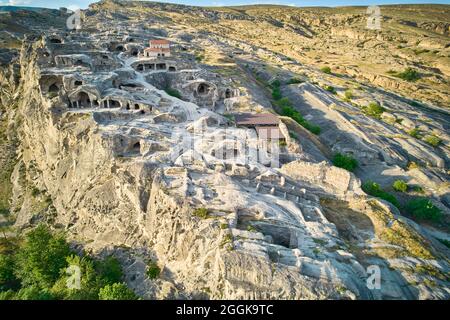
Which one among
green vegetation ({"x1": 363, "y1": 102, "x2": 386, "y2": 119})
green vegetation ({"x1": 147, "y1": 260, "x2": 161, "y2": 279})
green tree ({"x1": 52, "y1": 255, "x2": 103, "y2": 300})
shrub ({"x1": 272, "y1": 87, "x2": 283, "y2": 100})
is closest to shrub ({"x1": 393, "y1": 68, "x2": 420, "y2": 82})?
green vegetation ({"x1": 363, "y1": 102, "x2": 386, "y2": 119})

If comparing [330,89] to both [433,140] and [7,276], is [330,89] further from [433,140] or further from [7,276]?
[7,276]

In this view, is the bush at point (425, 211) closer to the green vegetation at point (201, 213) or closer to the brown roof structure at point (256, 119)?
the brown roof structure at point (256, 119)

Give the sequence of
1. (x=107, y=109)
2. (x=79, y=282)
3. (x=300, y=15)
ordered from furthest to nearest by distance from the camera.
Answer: (x=300, y=15) → (x=107, y=109) → (x=79, y=282)

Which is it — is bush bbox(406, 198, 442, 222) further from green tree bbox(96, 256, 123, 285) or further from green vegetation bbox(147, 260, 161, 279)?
green tree bbox(96, 256, 123, 285)

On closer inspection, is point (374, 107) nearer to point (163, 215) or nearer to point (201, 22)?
point (163, 215)

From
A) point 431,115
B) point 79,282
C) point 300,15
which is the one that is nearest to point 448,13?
point 300,15

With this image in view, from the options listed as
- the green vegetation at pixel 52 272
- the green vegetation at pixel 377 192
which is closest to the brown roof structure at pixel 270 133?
the green vegetation at pixel 377 192
